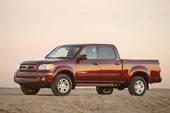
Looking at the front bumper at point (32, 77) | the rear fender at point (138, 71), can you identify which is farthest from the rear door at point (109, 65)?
the front bumper at point (32, 77)

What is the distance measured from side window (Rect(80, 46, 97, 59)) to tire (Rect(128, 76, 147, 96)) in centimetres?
218

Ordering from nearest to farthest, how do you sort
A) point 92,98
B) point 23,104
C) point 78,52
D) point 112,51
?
1. point 23,104
2. point 92,98
3. point 78,52
4. point 112,51

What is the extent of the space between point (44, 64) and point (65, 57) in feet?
3.87

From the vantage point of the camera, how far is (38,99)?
51.5 feet

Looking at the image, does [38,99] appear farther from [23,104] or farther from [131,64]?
[131,64]

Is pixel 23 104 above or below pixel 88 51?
below

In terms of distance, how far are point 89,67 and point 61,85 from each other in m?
1.48

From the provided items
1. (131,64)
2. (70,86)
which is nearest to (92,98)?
(70,86)

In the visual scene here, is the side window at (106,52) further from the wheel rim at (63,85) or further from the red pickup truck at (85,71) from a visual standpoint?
the wheel rim at (63,85)

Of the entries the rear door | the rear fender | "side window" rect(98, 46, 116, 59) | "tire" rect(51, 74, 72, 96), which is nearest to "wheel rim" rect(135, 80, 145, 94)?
the rear fender

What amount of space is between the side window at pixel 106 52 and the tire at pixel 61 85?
6.69ft

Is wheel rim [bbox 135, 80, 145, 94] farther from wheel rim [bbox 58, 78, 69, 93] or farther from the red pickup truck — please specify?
wheel rim [bbox 58, 78, 69, 93]

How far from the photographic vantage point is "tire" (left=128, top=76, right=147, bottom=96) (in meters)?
19.5

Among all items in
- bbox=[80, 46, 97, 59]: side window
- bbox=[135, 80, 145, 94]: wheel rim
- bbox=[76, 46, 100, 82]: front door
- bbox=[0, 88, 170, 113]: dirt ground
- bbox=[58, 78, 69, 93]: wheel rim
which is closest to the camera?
bbox=[0, 88, 170, 113]: dirt ground
